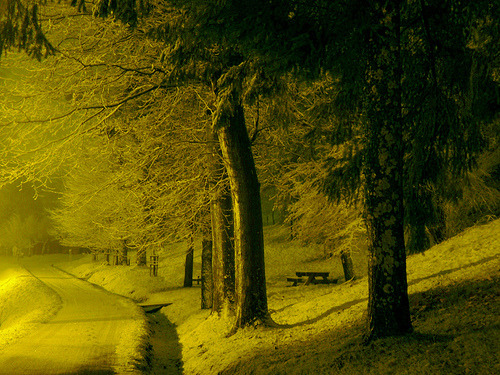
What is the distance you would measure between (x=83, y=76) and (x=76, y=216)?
25200 mm

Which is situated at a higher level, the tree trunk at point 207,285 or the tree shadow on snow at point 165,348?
the tree trunk at point 207,285

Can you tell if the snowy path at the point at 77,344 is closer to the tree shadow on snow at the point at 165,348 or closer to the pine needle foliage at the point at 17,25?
the tree shadow on snow at the point at 165,348

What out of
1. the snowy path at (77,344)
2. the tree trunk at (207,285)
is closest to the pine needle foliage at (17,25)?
the snowy path at (77,344)

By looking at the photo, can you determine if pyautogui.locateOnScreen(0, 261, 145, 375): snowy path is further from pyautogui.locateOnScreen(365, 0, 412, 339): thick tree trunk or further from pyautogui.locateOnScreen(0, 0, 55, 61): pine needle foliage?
pyautogui.locateOnScreen(0, 0, 55, 61): pine needle foliage

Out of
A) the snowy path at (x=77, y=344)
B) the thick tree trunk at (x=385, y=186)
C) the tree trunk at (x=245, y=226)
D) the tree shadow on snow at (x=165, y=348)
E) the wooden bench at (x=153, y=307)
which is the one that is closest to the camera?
the thick tree trunk at (x=385, y=186)

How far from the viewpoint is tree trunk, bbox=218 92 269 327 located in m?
9.83

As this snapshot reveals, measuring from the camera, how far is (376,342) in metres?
5.77

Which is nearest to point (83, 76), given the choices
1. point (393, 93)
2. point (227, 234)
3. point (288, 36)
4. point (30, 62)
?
point (30, 62)

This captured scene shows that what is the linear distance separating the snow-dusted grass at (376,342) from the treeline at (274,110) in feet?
1.84

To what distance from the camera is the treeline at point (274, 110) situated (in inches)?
234

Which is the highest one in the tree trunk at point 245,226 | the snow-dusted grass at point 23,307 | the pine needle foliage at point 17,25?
the pine needle foliage at point 17,25

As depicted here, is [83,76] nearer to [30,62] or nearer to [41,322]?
[30,62]

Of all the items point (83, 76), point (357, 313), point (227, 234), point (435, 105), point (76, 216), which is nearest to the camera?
point (435, 105)

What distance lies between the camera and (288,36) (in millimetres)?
6277
